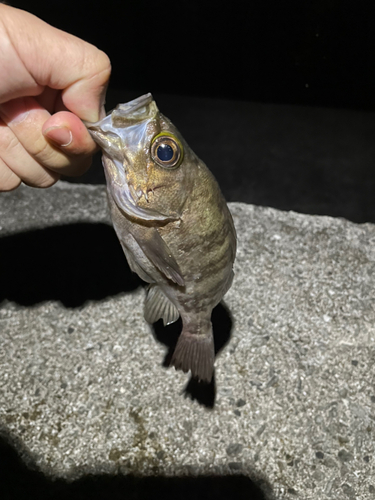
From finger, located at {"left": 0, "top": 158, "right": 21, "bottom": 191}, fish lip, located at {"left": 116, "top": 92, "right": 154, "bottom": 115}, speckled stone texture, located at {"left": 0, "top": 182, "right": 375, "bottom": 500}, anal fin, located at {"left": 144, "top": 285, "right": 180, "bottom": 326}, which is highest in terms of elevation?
fish lip, located at {"left": 116, "top": 92, "right": 154, "bottom": 115}

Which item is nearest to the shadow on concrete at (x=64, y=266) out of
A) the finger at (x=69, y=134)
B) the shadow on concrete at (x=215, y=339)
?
the shadow on concrete at (x=215, y=339)

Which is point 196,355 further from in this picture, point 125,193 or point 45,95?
point 45,95

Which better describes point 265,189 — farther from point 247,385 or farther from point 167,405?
point 167,405

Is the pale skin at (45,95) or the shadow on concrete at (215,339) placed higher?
the pale skin at (45,95)

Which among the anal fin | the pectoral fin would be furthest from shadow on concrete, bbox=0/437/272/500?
the pectoral fin

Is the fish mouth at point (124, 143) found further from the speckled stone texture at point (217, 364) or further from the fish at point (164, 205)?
the speckled stone texture at point (217, 364)

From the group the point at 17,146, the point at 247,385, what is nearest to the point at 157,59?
the point at 17,146

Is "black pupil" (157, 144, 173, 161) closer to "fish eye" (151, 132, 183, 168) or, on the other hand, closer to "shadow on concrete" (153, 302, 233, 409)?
"fish eye" (151, 132, 183, 168)
